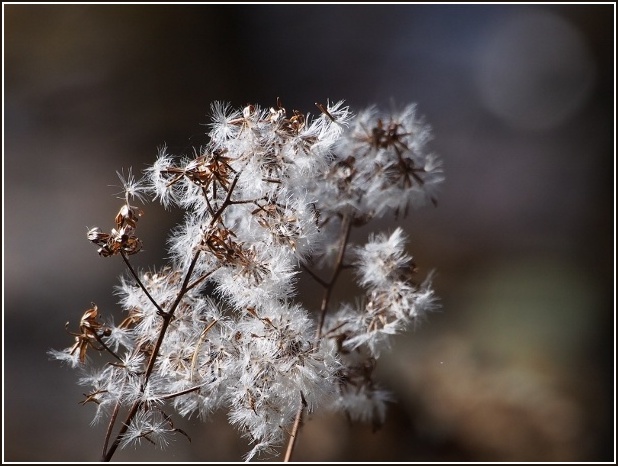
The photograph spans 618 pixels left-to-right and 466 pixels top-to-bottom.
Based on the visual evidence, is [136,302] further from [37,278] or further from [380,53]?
[380,53]

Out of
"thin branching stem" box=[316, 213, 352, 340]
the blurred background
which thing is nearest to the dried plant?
"thin branching stem" box=[316, 213, 352, 340]

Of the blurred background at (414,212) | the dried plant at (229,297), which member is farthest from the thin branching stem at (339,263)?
the blurred background at (414,212)

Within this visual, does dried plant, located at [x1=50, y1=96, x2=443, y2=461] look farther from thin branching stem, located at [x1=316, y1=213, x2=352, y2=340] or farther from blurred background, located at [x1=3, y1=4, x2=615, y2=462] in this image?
blurred background, located at [x1=3, y1=4, x2=615, y2=462]

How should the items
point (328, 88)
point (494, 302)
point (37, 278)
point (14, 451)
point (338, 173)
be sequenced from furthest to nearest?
point (494, 302), point (328, 88), point (37, 278), point (14, 451), point (338, 173)

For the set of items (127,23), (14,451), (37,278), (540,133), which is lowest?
(14,451)

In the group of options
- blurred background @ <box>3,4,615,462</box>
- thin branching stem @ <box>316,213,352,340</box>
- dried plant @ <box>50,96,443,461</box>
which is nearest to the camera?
dried plant @ <box>50,96,443,461</box>

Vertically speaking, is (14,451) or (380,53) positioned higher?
(380,53)

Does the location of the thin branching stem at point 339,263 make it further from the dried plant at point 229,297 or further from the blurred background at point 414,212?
the blurred background at point 414,212

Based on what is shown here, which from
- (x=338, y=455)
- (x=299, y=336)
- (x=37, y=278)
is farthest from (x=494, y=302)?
(x=299, y=336)
